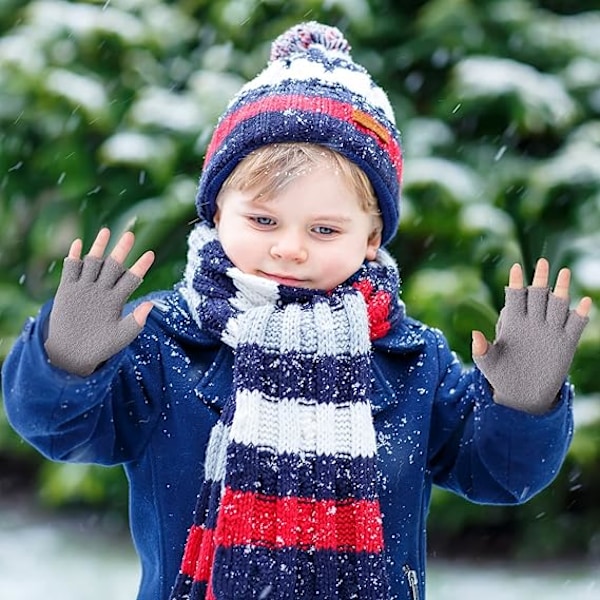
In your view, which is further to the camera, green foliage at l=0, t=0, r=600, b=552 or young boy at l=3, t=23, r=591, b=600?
green foliage at l=0, t=0, r=600, b=552

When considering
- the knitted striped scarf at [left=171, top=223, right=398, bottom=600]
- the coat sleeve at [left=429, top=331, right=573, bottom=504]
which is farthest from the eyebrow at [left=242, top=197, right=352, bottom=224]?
the coat sleeve at [left=429, top=331, right=573, bottom=504]

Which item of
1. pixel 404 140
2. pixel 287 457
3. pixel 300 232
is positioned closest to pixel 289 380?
pixel 287 457

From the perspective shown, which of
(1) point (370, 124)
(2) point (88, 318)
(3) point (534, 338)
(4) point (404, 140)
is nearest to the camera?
(2) point (88, 318)

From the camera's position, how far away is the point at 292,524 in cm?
163

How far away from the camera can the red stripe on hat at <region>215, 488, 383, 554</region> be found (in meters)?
1.63

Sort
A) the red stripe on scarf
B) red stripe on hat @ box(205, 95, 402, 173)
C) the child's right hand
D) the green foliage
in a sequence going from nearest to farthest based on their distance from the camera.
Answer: the child's right hand, the red stripe on scarf, red stripe on hat @ box(205, 95, 402, 173), the green foliage

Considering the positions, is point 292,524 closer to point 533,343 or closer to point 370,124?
point 533,343

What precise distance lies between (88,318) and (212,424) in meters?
0.29

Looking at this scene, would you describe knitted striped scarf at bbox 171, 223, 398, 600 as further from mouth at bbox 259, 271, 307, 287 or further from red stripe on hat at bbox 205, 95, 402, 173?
red stripe on hat at bbox 205, 95, 402, 173

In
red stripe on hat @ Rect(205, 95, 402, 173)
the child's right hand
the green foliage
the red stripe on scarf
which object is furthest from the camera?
the green foliage

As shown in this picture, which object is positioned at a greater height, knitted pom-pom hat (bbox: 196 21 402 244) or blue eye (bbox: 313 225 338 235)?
knitted pom-pom hat (bbox: 196 21 402 244)

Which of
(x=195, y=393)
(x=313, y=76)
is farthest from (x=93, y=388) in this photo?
(x=313, y=76)

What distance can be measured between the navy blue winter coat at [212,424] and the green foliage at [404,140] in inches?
75.6

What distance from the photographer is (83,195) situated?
4.32m
